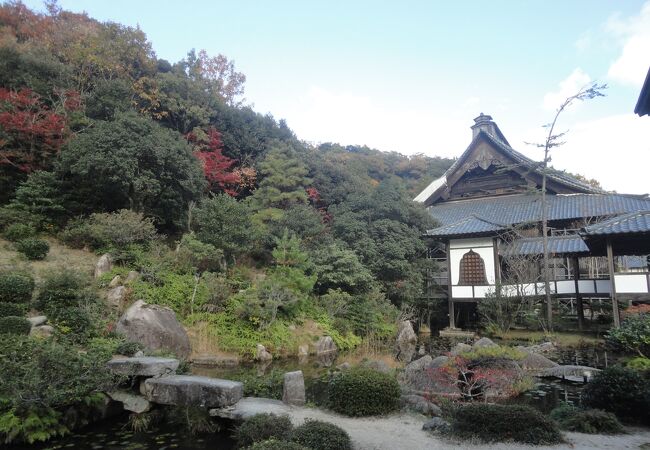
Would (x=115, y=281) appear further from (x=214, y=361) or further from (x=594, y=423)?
(x=594, y=423)

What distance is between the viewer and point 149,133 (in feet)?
51.0

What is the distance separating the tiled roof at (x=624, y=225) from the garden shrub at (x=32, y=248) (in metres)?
17.1

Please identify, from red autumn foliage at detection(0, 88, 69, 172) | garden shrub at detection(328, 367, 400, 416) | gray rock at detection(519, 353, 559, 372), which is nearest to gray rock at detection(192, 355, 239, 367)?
garden shrub at detection(328, 367, 400, 416)

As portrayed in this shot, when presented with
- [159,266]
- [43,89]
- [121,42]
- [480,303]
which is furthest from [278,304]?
[121,42]

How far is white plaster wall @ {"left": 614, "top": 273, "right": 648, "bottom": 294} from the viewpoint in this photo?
13609mm

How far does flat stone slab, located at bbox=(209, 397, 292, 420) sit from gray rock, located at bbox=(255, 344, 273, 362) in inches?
198

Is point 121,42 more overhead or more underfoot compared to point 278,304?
more overhead

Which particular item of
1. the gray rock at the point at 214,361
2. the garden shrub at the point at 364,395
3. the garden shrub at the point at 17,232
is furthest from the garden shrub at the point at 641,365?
the garden shrub at the point at 17,232

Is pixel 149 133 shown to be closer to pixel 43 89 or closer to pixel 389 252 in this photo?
pixel 43 89

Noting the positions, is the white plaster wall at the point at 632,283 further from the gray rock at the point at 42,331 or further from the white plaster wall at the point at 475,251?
the gray rock at the point at 42,331

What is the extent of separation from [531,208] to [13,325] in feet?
71.1

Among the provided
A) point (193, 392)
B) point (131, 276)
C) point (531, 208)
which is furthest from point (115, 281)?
point (531, 208)

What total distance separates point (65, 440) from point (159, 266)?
7.67 m

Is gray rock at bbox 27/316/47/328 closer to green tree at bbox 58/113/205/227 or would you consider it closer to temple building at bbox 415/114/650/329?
green tree at bbox 58/113/205/227
